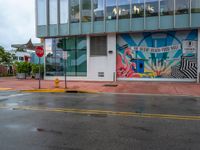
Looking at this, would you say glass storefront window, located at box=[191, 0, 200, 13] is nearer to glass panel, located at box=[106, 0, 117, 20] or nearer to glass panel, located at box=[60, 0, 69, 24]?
glass panel, located at box=[106, 0, 117, 20]

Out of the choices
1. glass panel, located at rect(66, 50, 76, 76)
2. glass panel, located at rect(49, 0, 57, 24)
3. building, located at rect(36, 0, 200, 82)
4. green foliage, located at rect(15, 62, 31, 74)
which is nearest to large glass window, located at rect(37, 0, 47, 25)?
building, located at rect(36, 0, 200, 82)

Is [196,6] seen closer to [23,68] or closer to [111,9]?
[111,9]

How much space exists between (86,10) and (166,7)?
8456 millimetres

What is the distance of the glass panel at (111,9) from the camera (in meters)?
23.0

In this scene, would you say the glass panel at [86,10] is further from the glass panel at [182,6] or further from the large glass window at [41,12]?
the glass panel at [182,6]

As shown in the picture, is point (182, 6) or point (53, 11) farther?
point (53, 11)

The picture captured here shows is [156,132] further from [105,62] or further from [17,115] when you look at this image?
[105,62]

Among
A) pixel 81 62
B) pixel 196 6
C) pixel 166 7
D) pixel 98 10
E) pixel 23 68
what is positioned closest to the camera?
pixel 196 6

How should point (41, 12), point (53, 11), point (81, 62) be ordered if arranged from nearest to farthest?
point (81, 62), point (53, 11), point (41, 12)

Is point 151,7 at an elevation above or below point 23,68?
above

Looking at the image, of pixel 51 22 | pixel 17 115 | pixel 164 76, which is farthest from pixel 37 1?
pixel 17 115

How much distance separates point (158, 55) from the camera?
22719mm

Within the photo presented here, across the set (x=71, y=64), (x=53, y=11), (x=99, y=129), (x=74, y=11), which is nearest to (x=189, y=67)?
(x=71, y=64)

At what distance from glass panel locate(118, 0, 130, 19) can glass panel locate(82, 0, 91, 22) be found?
345 cm
